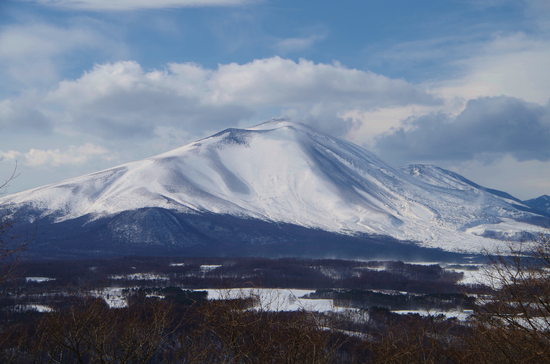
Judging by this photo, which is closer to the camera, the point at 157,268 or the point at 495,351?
the point at 495,351

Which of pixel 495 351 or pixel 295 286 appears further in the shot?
pixel 295 286

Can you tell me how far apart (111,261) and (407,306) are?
415 feet

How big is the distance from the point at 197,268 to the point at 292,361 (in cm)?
15968

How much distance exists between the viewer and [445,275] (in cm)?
16038

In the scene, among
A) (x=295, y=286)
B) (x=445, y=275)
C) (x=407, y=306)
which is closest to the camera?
(x=407, y=306)

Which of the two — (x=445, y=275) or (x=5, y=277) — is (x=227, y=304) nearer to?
(x=5, y=277)

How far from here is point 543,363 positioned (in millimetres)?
11242

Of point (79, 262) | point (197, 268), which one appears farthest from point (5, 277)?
point (79, 262)

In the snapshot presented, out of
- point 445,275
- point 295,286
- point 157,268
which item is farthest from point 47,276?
point 445,275

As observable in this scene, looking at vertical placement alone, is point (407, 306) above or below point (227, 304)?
below

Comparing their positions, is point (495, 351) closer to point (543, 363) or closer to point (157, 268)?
point (543, 363)

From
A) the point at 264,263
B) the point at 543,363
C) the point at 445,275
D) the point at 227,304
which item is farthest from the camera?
the point at 264,263

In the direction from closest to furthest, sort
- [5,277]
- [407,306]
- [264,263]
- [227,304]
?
[5,277]
[227,304]
[407,306]
[264,263]

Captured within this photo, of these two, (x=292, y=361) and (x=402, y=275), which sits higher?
(x=292, y=361)
